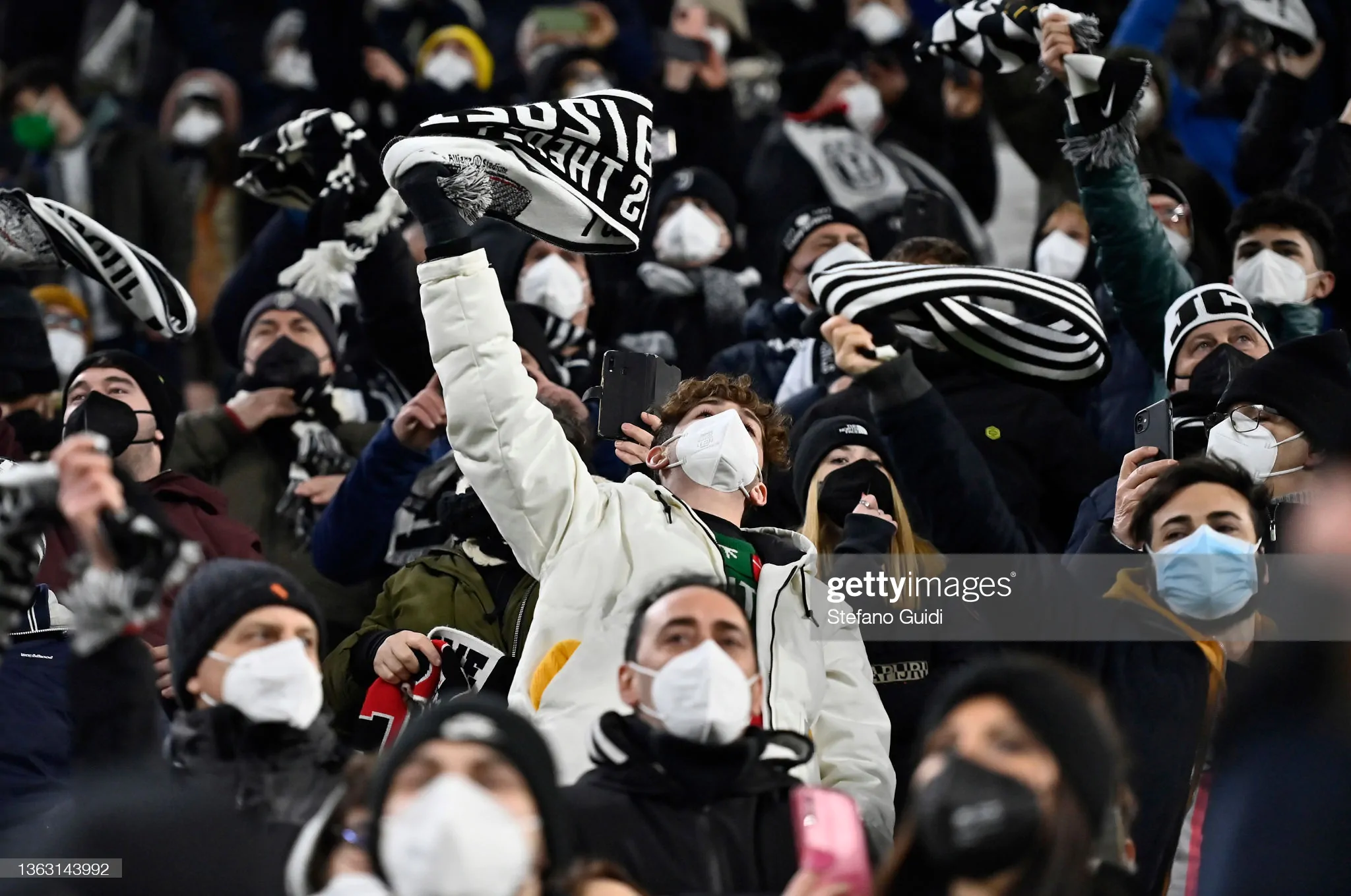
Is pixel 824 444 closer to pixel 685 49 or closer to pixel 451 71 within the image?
pixel 685 49

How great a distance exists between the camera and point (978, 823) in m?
4.10

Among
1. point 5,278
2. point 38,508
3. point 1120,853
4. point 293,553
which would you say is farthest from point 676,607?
point 5,278

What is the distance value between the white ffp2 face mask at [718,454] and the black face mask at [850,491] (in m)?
0.40

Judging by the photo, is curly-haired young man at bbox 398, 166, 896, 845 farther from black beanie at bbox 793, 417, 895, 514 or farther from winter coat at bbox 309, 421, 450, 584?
winter coat at bbox 309, 421, 450, 584

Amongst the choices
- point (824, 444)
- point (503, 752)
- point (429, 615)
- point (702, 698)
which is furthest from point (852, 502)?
point (503, 752)

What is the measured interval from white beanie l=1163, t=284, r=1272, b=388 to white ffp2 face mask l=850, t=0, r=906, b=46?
4668 mm

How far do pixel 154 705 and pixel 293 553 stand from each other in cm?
247

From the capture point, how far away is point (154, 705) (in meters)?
4.62

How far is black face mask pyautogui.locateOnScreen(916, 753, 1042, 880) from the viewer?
13.4 ft

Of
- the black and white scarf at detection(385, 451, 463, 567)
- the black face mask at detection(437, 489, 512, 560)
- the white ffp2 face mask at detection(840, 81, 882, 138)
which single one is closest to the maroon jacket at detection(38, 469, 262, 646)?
the black and white scarf at detection(385, 451, 463, 567)

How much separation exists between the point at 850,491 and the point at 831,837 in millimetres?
1826

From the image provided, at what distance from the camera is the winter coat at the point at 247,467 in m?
7.13

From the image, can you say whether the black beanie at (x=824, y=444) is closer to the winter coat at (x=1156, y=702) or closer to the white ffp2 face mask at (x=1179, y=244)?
the winter coat at (x=1156, y=702)

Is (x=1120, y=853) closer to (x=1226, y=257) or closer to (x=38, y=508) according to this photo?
(x=38, y=508)
